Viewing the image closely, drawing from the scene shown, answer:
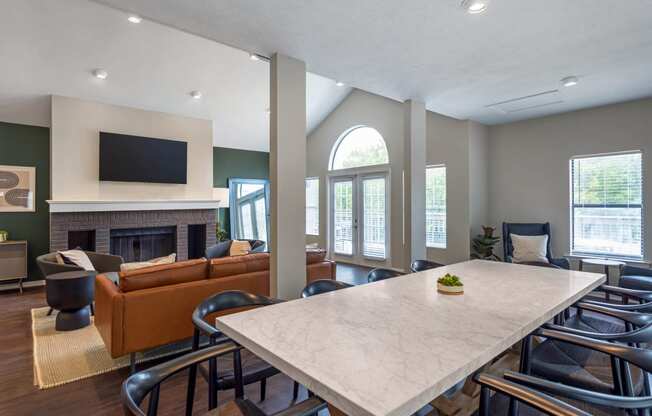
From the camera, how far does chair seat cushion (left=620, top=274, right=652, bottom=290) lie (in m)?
3.48

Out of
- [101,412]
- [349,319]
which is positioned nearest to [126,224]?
[101,412]

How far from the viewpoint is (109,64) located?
4754 mm

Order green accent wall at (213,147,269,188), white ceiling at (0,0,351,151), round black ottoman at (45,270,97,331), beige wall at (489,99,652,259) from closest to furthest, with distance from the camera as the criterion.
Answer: round black ottoman at (45,270,97,331)
white ceiling at (0,0,351,151)
beige wall at (489,99,652,259)
green accent wall at (213,147,269,188)

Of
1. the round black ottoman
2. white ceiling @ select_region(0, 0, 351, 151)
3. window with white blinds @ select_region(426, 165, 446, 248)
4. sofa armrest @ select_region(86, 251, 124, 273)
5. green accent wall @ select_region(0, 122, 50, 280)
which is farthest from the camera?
window with white blinds @ select_region(426, 165, 446, 248)

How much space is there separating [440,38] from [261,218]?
640 centimetres

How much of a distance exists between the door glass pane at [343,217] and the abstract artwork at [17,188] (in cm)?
553

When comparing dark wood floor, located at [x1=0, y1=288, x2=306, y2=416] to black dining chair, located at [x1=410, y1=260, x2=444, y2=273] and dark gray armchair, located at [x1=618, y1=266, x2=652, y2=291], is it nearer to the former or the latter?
black dining chair, located at [x1=410, y1=260, x2=444, y2=273]

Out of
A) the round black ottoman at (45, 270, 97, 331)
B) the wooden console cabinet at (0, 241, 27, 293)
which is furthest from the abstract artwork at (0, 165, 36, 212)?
the round black ottoman at (45, 270, 97, 331)

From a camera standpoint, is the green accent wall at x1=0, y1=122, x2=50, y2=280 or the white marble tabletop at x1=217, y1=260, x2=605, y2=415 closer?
the white marble tabletop at x1=217, y1=260, x2=605, y2=415

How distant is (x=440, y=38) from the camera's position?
2.76m

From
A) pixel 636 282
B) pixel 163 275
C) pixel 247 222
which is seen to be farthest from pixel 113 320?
pixel 247 222

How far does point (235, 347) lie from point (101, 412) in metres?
1.51

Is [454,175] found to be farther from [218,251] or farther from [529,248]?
[218,251]

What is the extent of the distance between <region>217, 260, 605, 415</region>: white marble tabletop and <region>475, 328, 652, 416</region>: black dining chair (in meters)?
0.09
